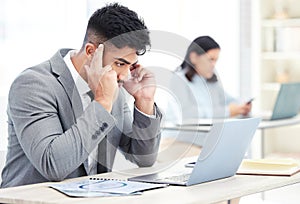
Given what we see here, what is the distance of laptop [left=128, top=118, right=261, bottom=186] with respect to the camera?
209 centimetres

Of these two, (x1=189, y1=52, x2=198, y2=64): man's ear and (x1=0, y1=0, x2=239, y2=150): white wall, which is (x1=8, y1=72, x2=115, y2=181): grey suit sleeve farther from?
(x1=189, y1=52, x2=198, y2=64): man's ear

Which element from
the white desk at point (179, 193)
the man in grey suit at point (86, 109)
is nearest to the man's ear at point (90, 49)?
the man in grey suit at point (86, 109)

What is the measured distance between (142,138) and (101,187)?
60 centimetres

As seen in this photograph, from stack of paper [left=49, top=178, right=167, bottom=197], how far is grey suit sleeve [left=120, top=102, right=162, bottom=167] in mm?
441

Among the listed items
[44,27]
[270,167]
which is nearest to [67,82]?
[270,167]

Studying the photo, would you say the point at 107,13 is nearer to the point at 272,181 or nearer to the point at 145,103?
the point at 145,103

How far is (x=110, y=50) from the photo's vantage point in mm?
2348

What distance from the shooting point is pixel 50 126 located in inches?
86.0

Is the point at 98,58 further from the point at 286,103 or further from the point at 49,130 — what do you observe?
the point at 286,103

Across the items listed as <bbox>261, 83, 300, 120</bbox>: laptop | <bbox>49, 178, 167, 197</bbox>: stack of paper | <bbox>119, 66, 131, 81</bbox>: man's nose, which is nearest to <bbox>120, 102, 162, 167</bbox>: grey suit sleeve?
<bbox>119, 66, 131, 81</bbox>: man's nose

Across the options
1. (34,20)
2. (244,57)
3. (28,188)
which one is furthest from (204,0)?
(28,188)

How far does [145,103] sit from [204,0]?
3746 millimetres

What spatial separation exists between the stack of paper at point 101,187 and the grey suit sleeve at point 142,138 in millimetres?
441

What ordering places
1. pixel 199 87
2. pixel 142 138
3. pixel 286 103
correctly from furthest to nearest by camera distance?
pixel 199 87 < pixel 286 103 < pixel 142 138
